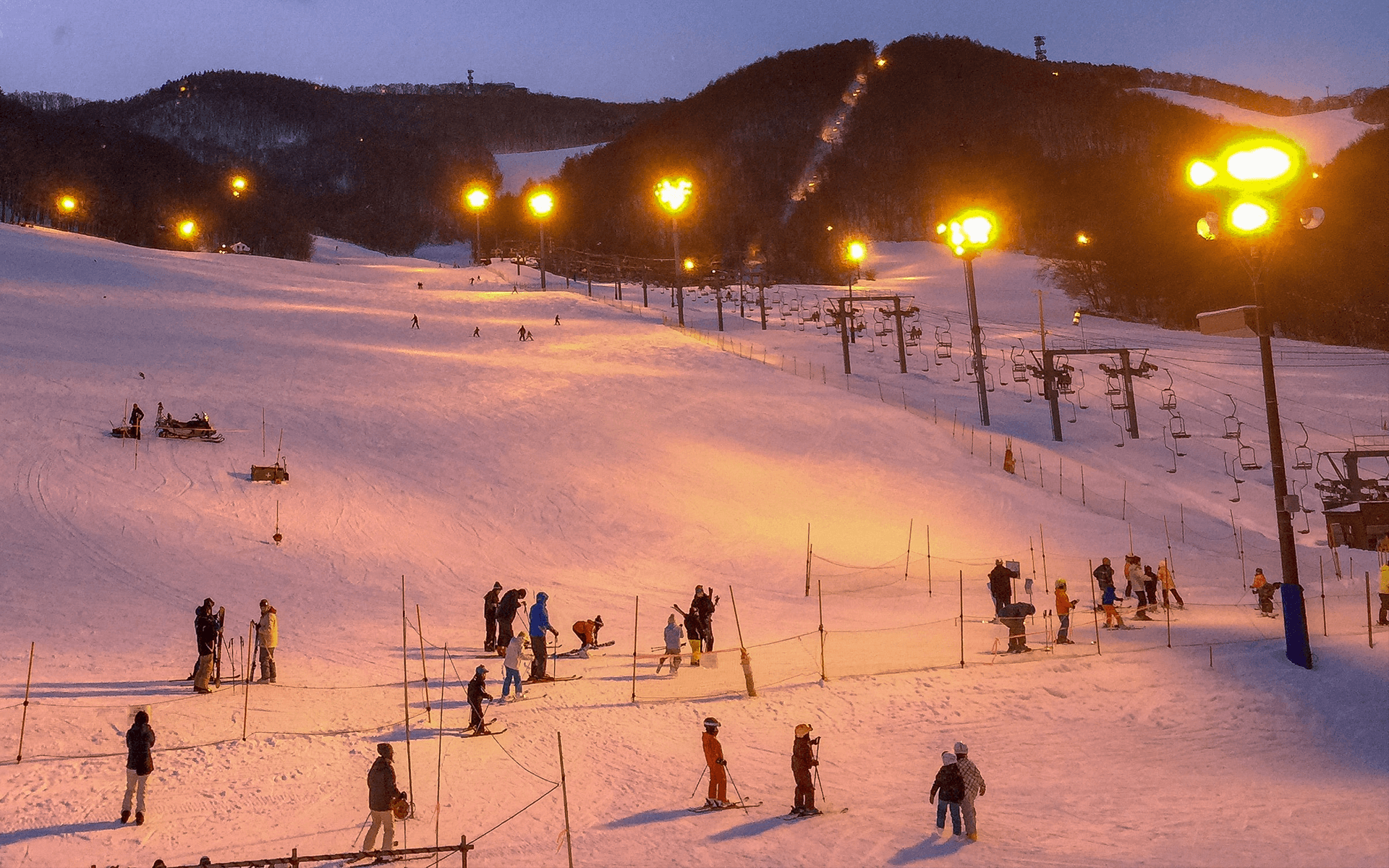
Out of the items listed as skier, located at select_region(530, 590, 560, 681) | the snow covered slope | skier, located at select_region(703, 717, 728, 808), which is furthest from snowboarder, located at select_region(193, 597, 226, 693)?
skier, located at select_region(703, 717, 728, 808)

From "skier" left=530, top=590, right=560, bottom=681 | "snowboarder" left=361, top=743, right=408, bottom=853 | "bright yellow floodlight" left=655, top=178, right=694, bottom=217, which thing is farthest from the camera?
"bright yellow floodlight" left=655, top=178, right=694, bottom=217

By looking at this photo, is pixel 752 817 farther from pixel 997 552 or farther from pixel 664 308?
pixel 664 308

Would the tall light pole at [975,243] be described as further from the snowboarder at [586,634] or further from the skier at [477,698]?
the skier at [477,698]

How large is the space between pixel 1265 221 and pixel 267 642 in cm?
1554

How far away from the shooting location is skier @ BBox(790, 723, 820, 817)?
1060 cm

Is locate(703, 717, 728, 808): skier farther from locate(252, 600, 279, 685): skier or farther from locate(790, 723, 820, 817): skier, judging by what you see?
locate(252, 600, 279, 685): skier

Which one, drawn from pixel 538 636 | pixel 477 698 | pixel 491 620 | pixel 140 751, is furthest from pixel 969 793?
pixel 491 620

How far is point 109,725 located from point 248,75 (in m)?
209

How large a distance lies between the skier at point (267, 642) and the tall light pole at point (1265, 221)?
14.5m

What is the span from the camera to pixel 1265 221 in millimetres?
14195

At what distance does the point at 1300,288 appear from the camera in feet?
224

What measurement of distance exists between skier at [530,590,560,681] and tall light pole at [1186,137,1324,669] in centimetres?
1088

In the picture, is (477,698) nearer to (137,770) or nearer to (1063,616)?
(137,770)

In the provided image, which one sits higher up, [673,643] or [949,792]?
[673,643]
